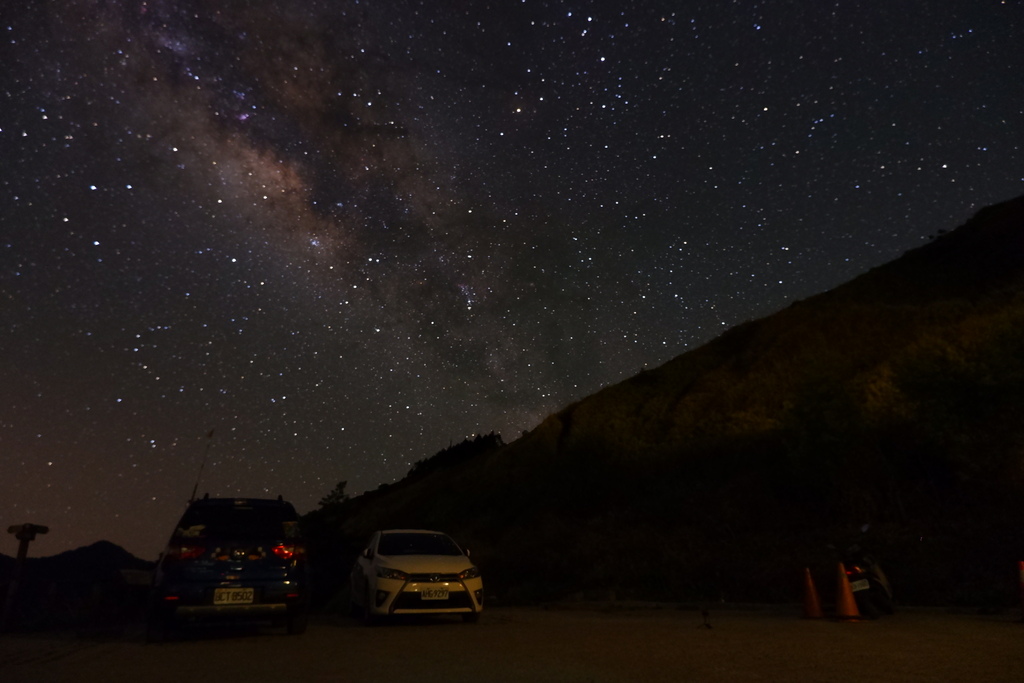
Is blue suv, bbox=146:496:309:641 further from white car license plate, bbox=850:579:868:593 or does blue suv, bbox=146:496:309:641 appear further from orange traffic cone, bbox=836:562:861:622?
white car license plate, bbox=850:579:868:593

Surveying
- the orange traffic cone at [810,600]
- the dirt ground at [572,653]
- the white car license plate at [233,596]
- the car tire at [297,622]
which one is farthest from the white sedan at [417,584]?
the orange traffic cone at [810,600]

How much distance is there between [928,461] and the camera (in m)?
20.5

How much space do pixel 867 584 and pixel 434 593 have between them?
20.6 ft

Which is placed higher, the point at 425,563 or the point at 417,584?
the point at 425,563

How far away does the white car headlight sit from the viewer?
11.2 m

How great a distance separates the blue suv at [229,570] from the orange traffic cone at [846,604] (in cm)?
746

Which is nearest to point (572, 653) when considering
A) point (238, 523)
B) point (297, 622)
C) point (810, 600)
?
point (297, 622)

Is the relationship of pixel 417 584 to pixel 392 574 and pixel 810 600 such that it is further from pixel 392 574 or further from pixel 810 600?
pixel 810 600

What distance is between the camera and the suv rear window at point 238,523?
954cm

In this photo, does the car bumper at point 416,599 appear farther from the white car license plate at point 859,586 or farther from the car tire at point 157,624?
the white car license plate at point 859,586

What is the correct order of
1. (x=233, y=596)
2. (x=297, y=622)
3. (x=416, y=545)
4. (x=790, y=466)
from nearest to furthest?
(x=233, y=596) → (x=297, y=622) → (x=416, y=545) → (x=790, y=466)

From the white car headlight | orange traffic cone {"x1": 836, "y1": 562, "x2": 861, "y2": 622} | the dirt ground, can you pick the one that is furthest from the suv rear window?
orange traffic cone {"x1": 836, "y1": 562, "x2": 861, "y2": 622}

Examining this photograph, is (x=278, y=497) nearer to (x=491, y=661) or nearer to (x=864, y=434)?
(x=491, y=661)

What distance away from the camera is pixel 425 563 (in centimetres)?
1154
